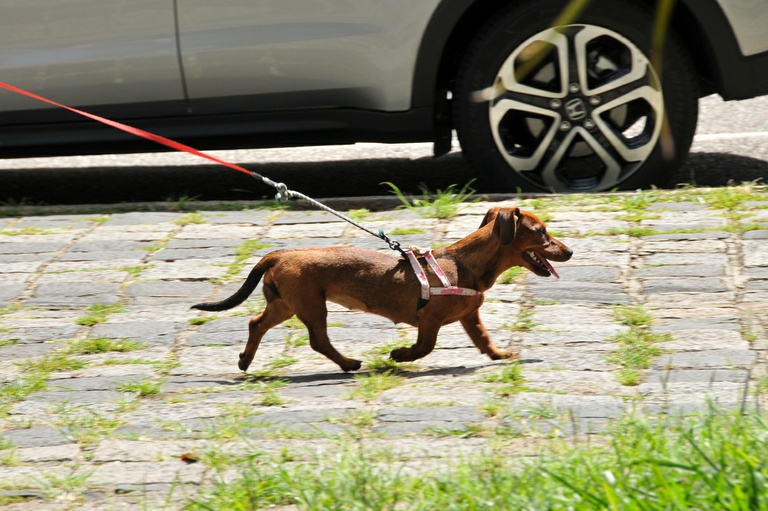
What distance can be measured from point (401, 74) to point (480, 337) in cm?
234

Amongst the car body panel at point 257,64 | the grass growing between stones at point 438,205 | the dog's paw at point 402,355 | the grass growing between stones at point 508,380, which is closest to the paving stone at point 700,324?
the grass growing between stones at point 508,380

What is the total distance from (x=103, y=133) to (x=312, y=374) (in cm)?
269

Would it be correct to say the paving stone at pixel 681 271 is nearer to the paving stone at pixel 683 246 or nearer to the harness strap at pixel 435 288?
the paving stone at pixel 683 246

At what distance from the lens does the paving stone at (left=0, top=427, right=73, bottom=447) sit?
3.57m

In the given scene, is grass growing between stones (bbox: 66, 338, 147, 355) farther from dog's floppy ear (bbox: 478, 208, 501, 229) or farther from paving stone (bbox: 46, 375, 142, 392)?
dog's floppy ear (bbox: 478, 208, 501, 229)

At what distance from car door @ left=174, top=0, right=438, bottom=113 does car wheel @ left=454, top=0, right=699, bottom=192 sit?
353 millimetres

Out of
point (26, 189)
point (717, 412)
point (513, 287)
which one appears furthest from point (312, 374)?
point (26, 189)

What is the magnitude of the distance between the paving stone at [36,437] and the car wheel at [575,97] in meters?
3.07

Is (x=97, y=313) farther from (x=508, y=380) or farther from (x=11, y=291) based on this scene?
(x=508, y=380)

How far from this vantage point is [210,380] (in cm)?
409

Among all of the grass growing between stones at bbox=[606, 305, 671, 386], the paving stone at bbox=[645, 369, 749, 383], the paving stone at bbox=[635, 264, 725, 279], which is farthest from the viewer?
the paving stone at bbox=[635, 264, 725, 279]

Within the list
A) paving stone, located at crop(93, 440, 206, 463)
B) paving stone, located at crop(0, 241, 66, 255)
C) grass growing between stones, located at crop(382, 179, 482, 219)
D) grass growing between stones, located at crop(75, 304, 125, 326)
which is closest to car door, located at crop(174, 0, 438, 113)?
grass growing between stones, located at crop(382, 179, 482, 219)

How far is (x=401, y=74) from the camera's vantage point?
6.09 m

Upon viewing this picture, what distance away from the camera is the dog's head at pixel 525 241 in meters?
4.05
